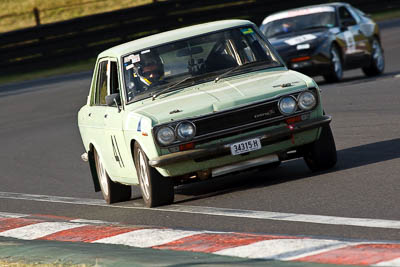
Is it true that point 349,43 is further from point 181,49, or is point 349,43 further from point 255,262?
point 255,262

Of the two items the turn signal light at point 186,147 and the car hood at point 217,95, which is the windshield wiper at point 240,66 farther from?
the turn signal light at point 186,147

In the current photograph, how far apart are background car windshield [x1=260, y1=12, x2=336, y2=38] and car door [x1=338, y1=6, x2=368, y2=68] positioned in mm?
237

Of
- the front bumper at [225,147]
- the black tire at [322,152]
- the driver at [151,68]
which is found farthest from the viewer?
the driver at [151,68]

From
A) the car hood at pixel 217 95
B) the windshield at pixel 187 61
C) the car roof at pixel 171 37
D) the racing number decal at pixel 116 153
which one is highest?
the car roof at pixel 171 37

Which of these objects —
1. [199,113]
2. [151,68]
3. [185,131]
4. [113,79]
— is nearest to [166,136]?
[185,131]

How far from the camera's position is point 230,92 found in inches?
342

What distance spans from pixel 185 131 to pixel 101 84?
194 cm

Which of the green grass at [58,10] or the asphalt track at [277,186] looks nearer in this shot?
the asphalt track at [277,186]

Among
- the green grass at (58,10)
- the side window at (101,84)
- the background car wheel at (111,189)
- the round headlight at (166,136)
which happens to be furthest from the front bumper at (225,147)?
the green grass at (58,10)

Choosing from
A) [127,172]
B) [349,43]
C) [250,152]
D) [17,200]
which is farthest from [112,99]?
[349,43]

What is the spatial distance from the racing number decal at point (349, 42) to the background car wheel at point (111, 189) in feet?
32.4

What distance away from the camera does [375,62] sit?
2008 centimetres

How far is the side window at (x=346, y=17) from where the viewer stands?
Result: 755 inches

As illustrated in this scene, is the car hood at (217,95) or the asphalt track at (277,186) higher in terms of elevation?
the car hood at (217,95)
